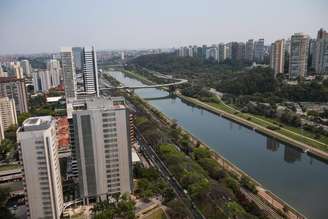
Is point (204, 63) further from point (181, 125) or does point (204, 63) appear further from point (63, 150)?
point (63, 150)

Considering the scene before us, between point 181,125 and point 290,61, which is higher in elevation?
point 290,61

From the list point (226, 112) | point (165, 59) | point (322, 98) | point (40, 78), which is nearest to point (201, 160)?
point (226, 112)

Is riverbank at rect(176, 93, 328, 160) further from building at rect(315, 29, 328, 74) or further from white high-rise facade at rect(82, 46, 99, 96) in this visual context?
building at rect(315, 29, 328, 74)

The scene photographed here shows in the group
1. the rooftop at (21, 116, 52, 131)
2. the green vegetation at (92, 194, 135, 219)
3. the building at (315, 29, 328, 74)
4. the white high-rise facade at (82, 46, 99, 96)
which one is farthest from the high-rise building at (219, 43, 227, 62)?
the rooftop at (21, 116, 52, 131)

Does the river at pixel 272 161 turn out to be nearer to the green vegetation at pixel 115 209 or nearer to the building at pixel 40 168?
the green vegetation at pixel 115 209

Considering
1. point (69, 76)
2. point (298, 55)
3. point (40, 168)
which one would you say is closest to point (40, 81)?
point (69, 76)

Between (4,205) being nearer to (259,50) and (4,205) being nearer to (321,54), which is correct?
(321,54)

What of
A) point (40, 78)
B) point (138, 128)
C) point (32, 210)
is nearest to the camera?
point (32, 210)
